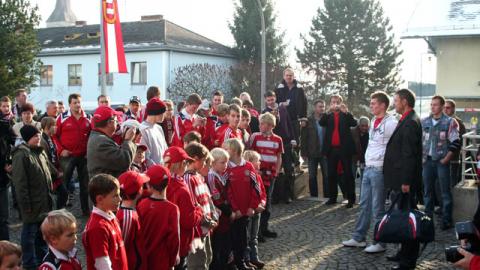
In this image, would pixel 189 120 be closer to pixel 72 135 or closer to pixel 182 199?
pixel 72 135

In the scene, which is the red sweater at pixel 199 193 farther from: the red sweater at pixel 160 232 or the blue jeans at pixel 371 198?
the blue jeans at pixel 371 198

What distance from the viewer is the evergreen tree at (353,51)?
45812 millimetres

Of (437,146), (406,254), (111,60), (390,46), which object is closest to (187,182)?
(406,254)

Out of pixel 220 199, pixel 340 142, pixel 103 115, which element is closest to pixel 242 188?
pixel 220 199

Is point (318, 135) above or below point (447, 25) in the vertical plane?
below

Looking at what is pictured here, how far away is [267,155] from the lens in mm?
8078

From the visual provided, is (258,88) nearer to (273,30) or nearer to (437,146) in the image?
(273,30)

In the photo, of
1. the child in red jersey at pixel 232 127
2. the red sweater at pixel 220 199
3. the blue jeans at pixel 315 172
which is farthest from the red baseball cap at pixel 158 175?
the blue jeans at pixel 315 172

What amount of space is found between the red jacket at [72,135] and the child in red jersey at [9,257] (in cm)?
629

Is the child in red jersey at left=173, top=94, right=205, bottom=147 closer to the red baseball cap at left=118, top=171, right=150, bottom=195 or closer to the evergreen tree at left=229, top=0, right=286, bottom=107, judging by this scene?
the red baseball cap at left=118, top=171, right=150, bottom=195

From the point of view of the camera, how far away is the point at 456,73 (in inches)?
734

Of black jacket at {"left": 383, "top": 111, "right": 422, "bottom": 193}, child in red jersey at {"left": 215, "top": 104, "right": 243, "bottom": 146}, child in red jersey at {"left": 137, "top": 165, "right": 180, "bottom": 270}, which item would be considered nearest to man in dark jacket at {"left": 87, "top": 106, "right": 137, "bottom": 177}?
child in red jersey at {"left": 137, "top": 165, "right": 180, "bottom": 270}

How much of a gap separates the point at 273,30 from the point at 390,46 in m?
10.2

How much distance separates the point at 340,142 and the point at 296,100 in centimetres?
137
